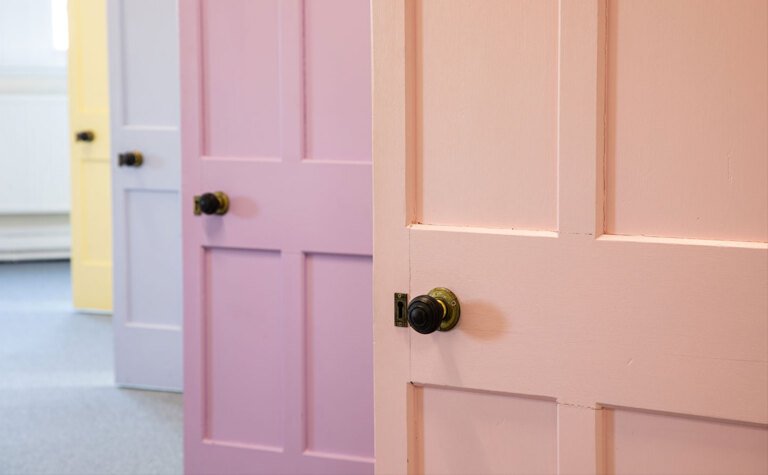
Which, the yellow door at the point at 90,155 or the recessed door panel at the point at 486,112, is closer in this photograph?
the recessed door panel at the point at 486,112

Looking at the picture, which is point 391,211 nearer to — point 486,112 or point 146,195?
point 486,112

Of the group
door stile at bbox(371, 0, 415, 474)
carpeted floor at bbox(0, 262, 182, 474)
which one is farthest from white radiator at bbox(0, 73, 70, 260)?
door stile at bbox(371, 0, 415, 474)

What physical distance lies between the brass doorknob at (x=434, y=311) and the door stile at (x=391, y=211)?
0.05 meters

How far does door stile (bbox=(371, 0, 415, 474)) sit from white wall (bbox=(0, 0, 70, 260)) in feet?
18.4

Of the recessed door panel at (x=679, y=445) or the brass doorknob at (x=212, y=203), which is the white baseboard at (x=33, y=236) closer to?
the brass doorknob at (x=212, y=203)

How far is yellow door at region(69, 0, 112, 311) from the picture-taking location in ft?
16.7

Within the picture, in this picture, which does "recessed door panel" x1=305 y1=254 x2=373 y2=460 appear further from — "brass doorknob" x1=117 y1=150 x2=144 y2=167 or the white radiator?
the white radiator

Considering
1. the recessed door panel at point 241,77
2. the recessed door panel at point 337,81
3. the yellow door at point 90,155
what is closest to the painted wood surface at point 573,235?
the recessed door panel at point 337,81

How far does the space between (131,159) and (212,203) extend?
1464mm

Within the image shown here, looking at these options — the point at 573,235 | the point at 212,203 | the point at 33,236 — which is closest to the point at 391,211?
the point at 573,235

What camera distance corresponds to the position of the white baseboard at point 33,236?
689 centimetres

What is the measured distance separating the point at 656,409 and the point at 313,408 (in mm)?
1520

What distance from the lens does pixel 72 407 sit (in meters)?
3.96

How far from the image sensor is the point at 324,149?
2.70 m
